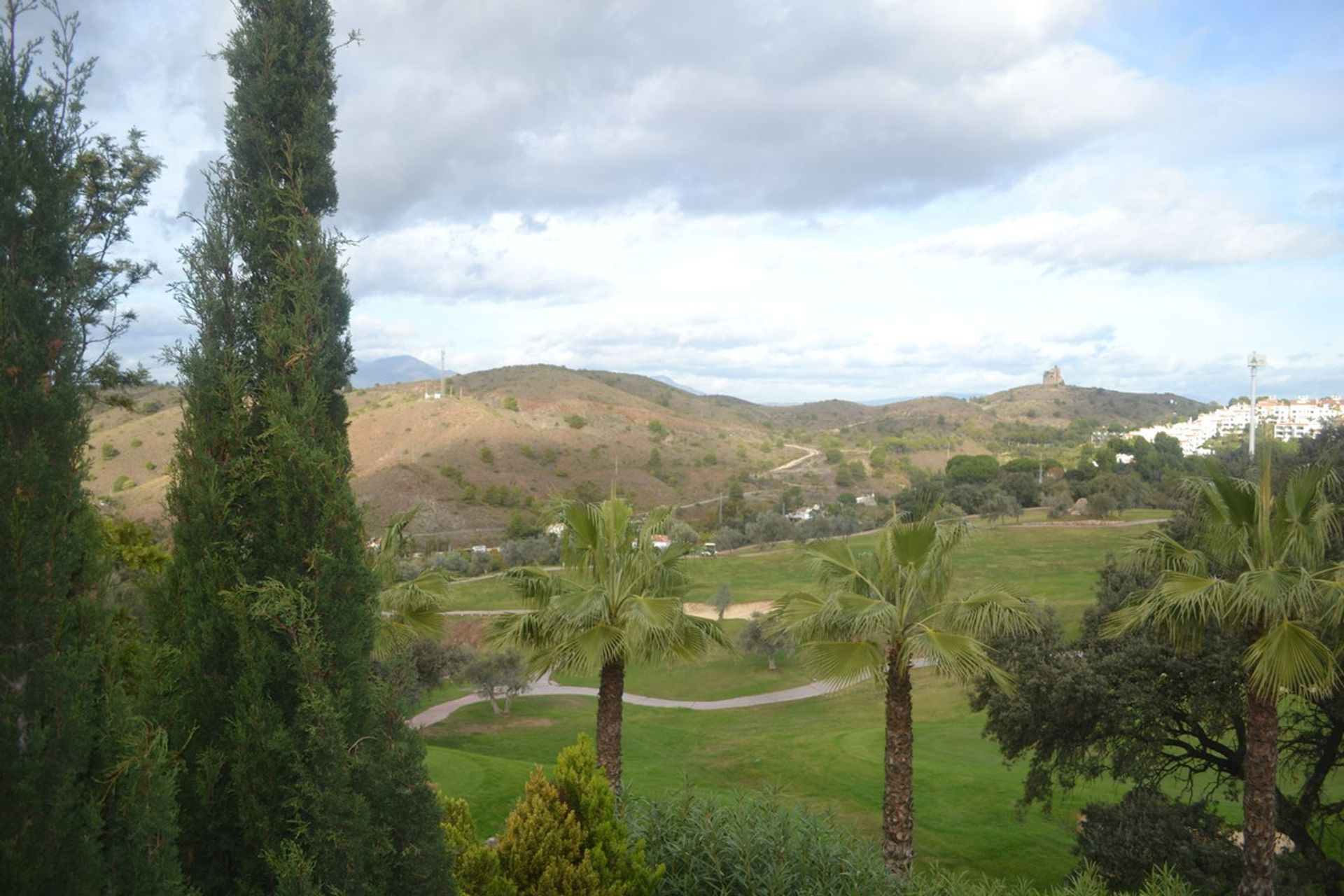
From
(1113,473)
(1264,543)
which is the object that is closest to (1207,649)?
(1264,543)

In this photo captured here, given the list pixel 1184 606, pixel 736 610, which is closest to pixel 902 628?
pixel 1184 606

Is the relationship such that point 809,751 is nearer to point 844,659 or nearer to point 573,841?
point 844,659

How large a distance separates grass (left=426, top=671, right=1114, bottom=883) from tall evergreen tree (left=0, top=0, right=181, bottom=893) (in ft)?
16.6

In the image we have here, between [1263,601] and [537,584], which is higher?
[1263,601]

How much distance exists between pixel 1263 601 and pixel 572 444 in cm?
8817

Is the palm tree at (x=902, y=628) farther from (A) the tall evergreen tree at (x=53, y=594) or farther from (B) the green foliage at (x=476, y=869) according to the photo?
(A) the tall evergreen tree at (x=53, y=594)

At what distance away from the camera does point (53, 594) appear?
391 cm

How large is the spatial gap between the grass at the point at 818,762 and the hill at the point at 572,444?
16730mm

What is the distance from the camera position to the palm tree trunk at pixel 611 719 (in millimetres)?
10930

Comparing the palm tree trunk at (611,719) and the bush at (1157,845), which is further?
the bush at (1157,845)

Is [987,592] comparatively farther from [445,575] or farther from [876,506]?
[876,506]

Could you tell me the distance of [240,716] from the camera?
16.4ft

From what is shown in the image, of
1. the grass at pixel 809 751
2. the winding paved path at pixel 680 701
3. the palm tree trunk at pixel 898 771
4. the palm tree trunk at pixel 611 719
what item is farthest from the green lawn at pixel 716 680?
the palm tree trunk at pixel 898 771

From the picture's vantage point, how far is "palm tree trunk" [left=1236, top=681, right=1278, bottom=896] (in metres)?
9.54
